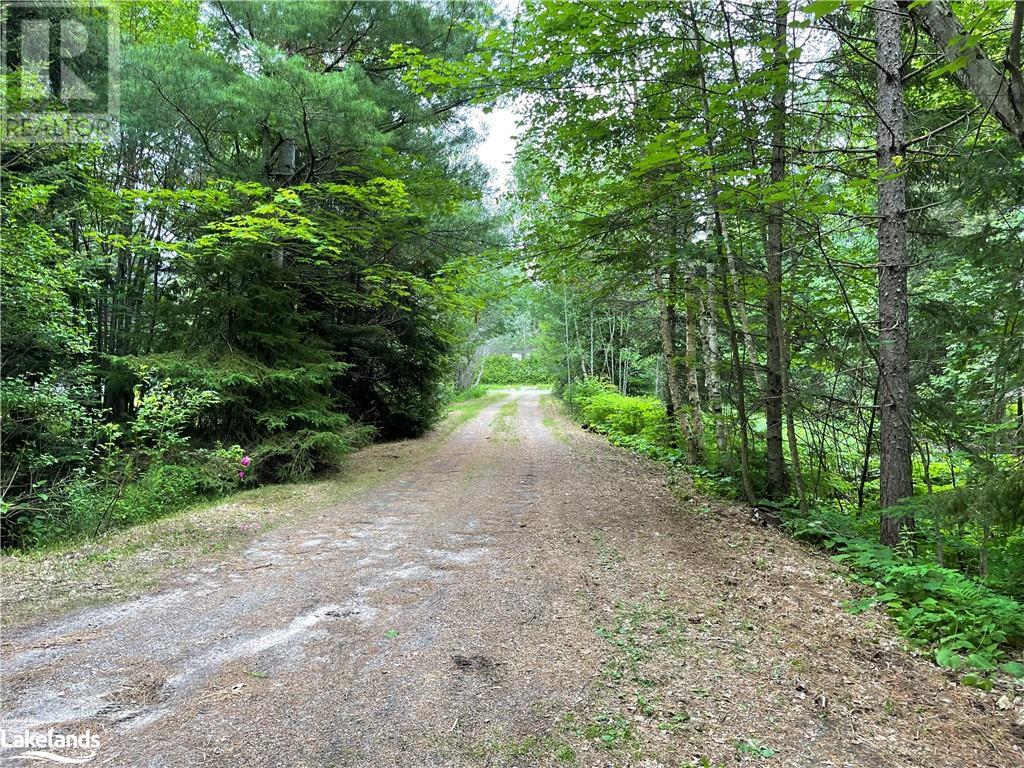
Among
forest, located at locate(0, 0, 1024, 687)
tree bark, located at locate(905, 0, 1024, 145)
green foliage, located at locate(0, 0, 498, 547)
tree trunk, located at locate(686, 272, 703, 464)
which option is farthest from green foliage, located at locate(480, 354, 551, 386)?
tree bark, located at locate(905, 0, 1024, 145)

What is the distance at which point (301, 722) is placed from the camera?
2.49m

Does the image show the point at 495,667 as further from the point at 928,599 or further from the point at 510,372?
the point at 510,372

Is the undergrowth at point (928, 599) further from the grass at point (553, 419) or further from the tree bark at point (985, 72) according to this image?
the grass at point (553, 419)

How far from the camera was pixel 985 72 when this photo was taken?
9.80ft

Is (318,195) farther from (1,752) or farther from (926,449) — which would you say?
(926,449)

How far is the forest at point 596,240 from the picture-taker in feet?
14.6

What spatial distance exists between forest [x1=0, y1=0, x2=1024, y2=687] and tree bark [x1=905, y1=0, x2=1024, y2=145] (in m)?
0.02

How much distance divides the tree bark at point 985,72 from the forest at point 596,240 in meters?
0.02

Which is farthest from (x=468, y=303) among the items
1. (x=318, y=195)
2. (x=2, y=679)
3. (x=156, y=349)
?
(x=2, y=679)

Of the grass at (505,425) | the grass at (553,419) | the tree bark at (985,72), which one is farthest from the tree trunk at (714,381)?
the grass at (505,425)

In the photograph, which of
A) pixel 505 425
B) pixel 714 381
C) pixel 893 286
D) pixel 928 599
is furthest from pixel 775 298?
pixel 505 425

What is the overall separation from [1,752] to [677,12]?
779cm

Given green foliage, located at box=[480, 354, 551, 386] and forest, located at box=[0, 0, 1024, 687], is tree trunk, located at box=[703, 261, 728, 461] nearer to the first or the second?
forest, located at box=[0, 0, 1024, 687]

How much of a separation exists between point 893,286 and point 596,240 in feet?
10.4
